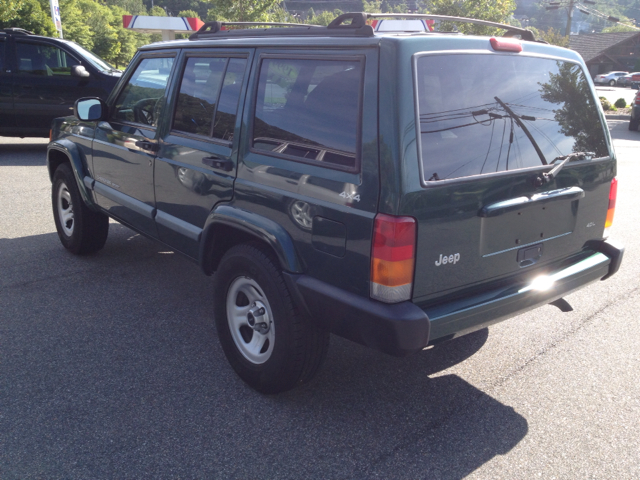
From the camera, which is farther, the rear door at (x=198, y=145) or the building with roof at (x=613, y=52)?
the building with roof at (x=613, y=52)

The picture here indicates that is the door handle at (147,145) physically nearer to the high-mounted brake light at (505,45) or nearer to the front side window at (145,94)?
the front side window at (145,94)

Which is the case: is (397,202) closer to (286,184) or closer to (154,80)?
(286,184)

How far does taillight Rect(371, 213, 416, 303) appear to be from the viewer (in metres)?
2.57

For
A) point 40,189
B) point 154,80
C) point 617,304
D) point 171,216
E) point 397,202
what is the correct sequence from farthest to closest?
point 40,189, point 617,304, point 154,80, point 171,216, point 397,202

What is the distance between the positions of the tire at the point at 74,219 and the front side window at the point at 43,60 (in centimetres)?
586

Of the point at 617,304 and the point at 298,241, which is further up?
the point at 298,241

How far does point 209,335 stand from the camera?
4066 mm

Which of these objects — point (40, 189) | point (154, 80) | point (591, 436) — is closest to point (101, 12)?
point (40, 189)

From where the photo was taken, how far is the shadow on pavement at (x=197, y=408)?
2.74 meters

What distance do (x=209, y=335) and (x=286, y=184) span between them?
5.02 feet

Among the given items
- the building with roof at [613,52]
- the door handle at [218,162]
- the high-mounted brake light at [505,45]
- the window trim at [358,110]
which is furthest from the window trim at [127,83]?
the building with roof at [613,52]

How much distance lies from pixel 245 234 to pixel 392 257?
107cm

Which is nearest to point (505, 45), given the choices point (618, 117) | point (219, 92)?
point (219, 92)

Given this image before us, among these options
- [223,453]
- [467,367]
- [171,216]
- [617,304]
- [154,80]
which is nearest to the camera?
[223,453]
